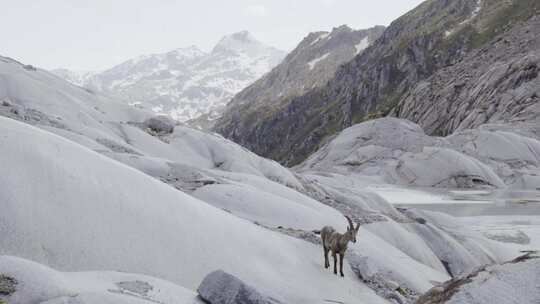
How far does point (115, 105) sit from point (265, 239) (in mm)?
27392

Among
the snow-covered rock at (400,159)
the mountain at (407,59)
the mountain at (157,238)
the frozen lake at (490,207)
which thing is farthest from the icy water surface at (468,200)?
the mountain at (407,59)

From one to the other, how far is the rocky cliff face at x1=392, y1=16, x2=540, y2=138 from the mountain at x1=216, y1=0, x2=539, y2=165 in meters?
16.5

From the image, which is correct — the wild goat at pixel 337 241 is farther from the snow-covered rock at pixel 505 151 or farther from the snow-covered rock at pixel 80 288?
the snow-covered rock at pixel 505 151

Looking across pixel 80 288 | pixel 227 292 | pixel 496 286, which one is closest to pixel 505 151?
pixel 496 286

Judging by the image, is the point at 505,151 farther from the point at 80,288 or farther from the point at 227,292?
the point at 80,288

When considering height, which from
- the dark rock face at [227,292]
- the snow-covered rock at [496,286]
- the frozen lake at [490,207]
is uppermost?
the snow-covered rock at [496,286]

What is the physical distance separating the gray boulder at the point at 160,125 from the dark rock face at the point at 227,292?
26.8m

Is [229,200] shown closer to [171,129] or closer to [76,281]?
[76,281]

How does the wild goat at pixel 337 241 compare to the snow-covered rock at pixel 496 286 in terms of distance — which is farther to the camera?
the wild goat at pixel 337 241

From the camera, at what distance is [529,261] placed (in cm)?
718

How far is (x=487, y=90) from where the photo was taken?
341ft

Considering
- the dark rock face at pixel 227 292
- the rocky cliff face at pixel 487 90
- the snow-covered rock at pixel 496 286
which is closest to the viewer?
the snow-covered rock at pixel 496 286

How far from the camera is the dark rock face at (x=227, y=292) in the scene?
8180 mm

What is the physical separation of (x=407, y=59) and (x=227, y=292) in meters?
172
